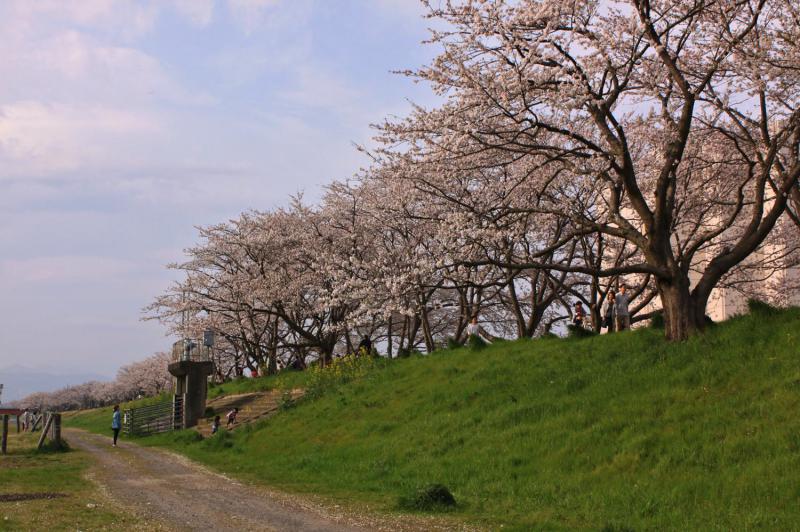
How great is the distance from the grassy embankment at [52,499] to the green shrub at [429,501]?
423 centimetres

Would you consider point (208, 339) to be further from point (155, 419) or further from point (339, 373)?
point (339, 373)

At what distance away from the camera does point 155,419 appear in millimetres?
36688

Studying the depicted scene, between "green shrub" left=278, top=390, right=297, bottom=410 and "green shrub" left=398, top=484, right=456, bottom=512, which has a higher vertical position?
"green shrub" left=278, top=390, right=297, bottom=410

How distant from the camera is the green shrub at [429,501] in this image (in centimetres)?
1190

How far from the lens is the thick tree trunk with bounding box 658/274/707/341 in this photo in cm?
1608

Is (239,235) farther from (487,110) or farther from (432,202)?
(487,110)

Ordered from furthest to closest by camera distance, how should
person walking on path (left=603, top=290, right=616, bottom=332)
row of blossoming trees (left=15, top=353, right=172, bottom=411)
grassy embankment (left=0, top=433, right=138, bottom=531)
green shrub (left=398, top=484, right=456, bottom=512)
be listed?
row of blossoming trees (left=15, top=353, right=172, bottom=411), person walking on path (left=603, top=290, right=616, bottom=332), green shrub (left=398, top=484, right=456, bottom=512), grassy embankment (left=0, top=433, right=138, bottom=531)

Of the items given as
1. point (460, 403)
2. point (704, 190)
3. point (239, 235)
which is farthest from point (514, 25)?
point (239, 235)

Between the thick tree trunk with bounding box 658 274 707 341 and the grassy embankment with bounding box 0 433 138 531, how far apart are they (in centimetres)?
1157

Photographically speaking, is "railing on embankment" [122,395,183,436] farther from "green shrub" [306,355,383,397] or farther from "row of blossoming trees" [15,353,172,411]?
"row of blossoming trees" [15,353,172,411]

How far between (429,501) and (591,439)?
3.59 m

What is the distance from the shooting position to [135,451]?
89.1ft

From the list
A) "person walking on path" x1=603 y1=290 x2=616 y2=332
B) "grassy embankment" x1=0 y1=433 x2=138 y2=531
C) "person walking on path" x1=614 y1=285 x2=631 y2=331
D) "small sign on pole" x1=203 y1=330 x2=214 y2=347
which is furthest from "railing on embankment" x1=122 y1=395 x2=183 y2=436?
"person walking on path" x1=614 y1=285 x2=631 y2=331

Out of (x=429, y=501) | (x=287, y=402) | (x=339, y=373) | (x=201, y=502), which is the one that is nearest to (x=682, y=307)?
(x=429, y=501)
